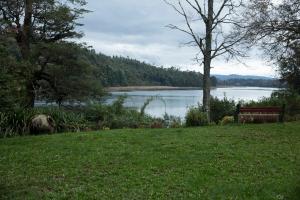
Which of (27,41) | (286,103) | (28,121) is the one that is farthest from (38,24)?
(286,103)

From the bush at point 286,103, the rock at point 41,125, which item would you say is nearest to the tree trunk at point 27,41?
the rock at point 41,125

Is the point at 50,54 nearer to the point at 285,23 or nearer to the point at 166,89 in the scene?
the point at 285,23

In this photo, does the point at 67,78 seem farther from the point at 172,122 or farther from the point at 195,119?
the point at 195,119

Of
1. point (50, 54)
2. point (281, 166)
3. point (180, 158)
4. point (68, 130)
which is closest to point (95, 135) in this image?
point (68, 130)

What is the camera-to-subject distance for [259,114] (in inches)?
627

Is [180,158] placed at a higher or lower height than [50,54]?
lower

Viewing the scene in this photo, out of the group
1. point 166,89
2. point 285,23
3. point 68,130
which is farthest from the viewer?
point 166,89

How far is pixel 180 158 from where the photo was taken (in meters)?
8.70

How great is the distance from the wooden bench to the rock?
22.5 feet

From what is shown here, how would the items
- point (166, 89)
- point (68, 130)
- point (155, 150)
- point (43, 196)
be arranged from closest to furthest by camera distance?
point (43, 196)
point (155, 150)
point (68, 130)
point (166, 89)

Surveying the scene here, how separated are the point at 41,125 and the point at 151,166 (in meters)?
6.81

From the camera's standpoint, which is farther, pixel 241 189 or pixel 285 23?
pixel 285 23

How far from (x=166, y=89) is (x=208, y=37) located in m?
34.5

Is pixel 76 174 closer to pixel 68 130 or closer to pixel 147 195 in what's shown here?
pixel 147 195
